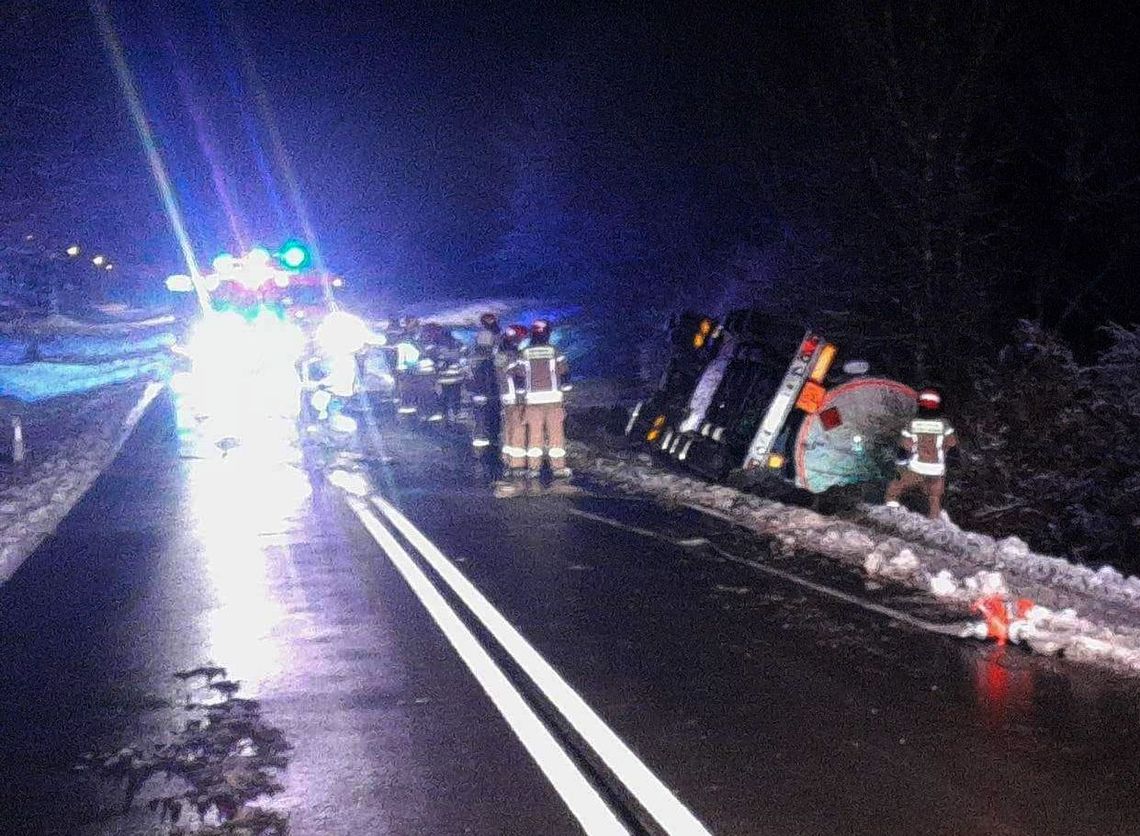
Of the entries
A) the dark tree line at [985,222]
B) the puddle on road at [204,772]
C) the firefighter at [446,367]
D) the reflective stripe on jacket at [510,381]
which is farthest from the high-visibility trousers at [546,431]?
the puddle on road at [204,772]

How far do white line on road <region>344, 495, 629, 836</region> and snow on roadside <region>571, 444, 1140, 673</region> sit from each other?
3.00m

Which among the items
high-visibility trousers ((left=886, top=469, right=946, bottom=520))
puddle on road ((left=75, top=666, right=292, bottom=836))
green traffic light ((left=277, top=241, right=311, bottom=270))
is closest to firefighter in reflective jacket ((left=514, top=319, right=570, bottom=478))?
high-visibility trousers ((left=886, top=469, right=946, bottom=520))

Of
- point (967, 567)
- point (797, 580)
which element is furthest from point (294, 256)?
point (967, 567)

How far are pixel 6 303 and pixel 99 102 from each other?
2042 cm

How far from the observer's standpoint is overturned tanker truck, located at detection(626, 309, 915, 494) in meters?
12.4

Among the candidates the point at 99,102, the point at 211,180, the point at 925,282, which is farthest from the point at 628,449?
the point at 211,180

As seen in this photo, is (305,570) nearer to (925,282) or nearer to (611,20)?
(925,282)

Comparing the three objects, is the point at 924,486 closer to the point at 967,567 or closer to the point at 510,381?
the point at 967,567

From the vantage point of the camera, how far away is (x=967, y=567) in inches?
336

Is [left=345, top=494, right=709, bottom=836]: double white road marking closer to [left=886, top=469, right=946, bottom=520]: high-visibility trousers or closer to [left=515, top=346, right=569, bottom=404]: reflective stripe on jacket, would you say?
[left=886, top=469, right=946, bottom=520]: high-visibility trousers

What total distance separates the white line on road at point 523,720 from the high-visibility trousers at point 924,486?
4.48 metres

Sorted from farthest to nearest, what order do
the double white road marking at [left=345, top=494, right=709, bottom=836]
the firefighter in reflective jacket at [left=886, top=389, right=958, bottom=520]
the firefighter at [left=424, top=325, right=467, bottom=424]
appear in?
the firefighter at [left=424, top=325, right=467, bottom=424], the firefighter in reflective jacket at [left=886, top=389, right=958, bottom=520], the double white road marking at [left=345, top=494, right=709, bottom=836]

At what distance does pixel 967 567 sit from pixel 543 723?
4.13 m

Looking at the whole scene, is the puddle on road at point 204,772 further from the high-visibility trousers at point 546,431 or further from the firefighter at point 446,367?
the firefighter at point 446,367
